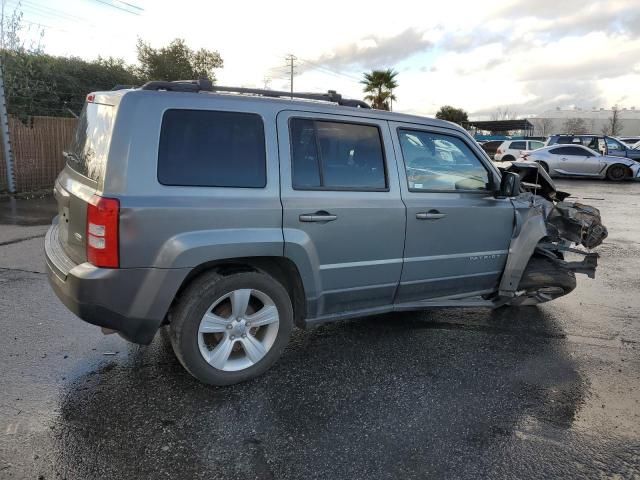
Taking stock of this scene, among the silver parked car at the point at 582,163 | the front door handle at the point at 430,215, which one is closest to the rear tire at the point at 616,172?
the silver parked car at the point at 582,163

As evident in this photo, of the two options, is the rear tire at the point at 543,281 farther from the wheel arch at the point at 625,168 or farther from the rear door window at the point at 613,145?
the rear door window at the point at 613,145

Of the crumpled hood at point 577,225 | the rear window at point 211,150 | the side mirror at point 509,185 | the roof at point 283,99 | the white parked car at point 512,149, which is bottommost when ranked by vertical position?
the crumpled hood at point 577,225

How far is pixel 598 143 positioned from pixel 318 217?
77.3 feet

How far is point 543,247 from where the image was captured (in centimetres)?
477

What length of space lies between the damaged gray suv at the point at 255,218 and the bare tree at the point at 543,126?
224 ft

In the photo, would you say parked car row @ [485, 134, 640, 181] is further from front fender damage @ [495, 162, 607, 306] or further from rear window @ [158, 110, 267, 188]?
rear window @ [158, 110, 267, 188]

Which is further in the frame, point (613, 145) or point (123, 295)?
point (613, 145)

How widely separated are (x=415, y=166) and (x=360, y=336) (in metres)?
1.53

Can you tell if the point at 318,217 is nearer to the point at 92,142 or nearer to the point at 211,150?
the point at 211,150

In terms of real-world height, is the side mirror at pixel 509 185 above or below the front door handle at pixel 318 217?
above

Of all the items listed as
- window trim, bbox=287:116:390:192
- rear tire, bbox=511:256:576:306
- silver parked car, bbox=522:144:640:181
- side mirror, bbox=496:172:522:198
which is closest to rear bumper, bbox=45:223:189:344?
window trim, bbox=287:116:390:192

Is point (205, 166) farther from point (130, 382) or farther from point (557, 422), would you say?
point (557, 422)

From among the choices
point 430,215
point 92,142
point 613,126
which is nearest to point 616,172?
point 430,215

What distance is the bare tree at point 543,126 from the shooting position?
215ft
